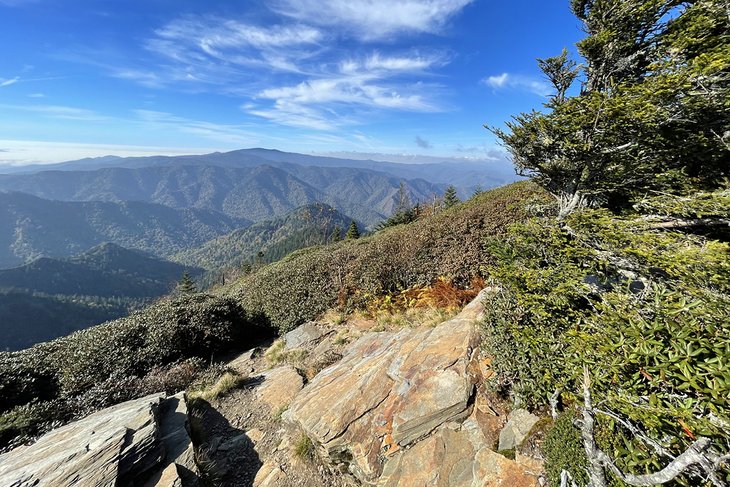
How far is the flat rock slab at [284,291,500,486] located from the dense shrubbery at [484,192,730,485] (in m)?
0.82

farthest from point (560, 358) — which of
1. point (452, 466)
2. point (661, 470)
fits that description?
point (452, 466)

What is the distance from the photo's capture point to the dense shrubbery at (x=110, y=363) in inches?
267

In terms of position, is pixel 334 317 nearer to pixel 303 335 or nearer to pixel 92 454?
pixel 303 335

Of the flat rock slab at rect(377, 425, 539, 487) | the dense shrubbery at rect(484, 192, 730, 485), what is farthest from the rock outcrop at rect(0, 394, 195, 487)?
the dense shrubbery at rect(484, 192, 730, 485)

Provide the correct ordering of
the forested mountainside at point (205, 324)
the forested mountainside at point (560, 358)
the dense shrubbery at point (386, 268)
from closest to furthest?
the forested mountainside at point (560, 358)
the forested mountainside at point (205, 324)
the dense shrubbery at point (386, 268)

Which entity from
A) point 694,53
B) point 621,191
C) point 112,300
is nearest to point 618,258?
point 621,191

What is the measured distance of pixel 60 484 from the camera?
4.05m

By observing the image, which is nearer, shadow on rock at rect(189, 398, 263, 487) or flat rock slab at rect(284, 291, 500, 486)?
flat rock slab at rect(284, 291, 500, 486)

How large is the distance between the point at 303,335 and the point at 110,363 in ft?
16.6

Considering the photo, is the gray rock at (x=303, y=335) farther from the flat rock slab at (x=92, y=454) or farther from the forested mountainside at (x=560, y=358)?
the flat rock slab at (x=92, y=454)

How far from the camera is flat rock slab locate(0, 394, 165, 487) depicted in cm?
419

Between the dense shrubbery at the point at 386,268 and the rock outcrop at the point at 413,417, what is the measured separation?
3453 mm

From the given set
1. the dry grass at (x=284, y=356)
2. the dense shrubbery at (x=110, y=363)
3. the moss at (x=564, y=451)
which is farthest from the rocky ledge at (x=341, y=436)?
the dry grass at (x=284, y=356)

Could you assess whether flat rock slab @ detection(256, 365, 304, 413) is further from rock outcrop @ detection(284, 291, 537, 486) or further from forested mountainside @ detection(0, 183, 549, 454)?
forested mountainside @ detection(0, 183, 549, 454)
